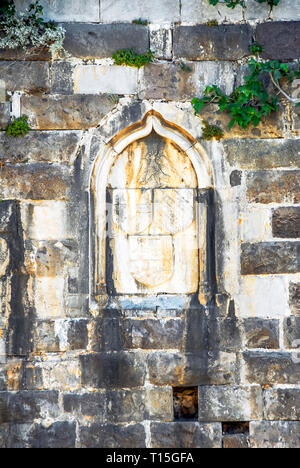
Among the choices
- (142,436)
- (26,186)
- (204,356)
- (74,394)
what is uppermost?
(26,186)

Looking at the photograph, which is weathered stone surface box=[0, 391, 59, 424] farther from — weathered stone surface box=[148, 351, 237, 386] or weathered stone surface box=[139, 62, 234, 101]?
weathered stone surface box=[139, 62, 234, 101]

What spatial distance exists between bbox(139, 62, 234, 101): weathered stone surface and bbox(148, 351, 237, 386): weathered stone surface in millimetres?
2073

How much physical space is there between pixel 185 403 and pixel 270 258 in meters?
1.38

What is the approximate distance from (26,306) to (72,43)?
212cm

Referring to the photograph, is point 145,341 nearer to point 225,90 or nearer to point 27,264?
point 27,264

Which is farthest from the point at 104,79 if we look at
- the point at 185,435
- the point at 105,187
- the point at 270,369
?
the point at 185,435

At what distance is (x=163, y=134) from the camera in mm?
4195

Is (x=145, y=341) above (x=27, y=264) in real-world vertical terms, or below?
below

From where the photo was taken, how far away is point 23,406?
4.14 metres

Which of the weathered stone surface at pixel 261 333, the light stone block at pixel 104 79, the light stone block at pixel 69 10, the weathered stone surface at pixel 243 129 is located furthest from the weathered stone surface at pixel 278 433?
the light stone block at pixel 69 10

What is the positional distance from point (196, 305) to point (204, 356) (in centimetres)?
41

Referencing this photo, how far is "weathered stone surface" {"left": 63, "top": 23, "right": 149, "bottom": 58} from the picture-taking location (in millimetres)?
4145

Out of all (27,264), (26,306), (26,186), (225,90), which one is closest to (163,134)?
(225,90)

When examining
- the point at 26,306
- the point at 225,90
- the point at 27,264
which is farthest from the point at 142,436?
the point at 225,90
